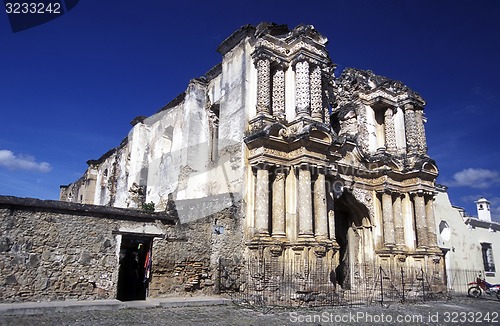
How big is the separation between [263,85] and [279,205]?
4205 mm

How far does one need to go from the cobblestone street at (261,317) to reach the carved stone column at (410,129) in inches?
304

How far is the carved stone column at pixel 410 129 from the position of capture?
17.6m

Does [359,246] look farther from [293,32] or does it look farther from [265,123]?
[293,32]

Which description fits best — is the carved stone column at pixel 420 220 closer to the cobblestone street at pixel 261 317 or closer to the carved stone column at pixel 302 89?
the cobblestone street at pixel 261 317

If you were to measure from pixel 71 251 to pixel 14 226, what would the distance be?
143 cm

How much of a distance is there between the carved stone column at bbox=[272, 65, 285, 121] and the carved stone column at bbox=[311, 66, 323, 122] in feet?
3.46

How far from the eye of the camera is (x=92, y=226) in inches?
409

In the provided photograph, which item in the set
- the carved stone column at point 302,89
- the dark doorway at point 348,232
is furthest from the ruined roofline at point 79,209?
the dark doorway at point 348,232

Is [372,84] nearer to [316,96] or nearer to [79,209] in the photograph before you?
[316,96]

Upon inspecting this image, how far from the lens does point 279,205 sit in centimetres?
1284

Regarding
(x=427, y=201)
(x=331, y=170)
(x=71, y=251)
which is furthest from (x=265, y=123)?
(x=427, y=201)

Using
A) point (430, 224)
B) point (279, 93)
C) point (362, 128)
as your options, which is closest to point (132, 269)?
point (279, 93)

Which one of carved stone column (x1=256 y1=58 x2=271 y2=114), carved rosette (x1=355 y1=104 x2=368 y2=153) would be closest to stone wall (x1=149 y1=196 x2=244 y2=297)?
carved stone column (x1=256 y1=58 x2=271 y2=114)

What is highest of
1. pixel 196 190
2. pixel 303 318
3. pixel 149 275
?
pixel 196 190
